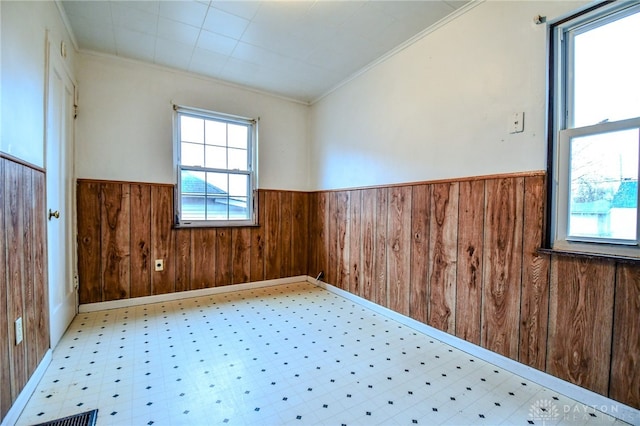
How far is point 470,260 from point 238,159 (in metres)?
2.91

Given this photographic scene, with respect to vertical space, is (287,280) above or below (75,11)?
below

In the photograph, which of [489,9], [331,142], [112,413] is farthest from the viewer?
[331,142]

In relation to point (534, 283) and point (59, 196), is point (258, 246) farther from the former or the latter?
point (534, 283)

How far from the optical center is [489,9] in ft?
6.88

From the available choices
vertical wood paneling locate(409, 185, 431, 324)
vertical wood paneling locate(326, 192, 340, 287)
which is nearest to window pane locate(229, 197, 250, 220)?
vertical wood paneling locate(326, 192, 340, 287)

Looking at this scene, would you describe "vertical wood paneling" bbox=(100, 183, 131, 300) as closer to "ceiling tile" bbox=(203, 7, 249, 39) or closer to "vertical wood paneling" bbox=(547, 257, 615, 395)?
"ceiling tile" bbox=(203, 7, 249, 39)

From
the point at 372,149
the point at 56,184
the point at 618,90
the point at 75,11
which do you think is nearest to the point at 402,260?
the point at 372,149

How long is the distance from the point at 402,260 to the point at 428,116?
131cm

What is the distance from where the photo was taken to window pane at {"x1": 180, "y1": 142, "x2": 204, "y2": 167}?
3.43 meters

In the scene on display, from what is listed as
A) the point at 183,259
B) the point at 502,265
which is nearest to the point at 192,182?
the point at 183,259

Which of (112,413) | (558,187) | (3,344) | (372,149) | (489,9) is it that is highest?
(489,9)

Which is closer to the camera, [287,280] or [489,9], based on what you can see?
[489,9]

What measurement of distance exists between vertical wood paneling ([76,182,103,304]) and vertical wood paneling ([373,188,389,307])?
283 cm

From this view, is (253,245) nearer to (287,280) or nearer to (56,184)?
(287,280)
